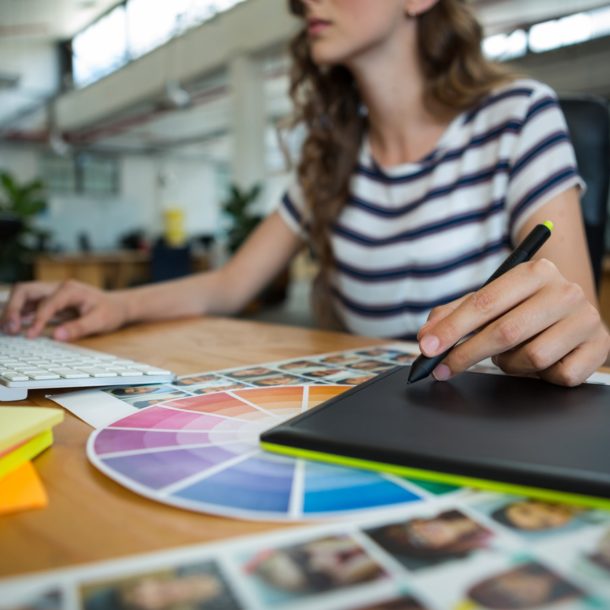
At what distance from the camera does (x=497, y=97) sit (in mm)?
1082

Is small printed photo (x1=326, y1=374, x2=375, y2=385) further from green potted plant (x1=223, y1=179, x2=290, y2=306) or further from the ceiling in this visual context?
the ceiling

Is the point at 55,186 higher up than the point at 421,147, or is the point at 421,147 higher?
the point at 55,186

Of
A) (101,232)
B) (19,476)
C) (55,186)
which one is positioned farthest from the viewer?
(55,186)

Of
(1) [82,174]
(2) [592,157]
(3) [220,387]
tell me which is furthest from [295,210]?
(1) [82,174]

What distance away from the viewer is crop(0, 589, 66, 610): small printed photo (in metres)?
0.22

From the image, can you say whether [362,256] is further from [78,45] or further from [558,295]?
[78,45]

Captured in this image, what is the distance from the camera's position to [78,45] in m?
10.2

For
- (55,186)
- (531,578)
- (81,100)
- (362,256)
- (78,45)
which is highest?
(78,45)

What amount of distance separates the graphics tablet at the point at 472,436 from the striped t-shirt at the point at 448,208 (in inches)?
23.0

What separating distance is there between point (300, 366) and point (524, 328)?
254mm

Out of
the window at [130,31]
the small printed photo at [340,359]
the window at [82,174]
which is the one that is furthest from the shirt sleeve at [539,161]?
the window at [82,174]

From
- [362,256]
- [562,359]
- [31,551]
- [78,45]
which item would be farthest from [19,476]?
[78,45]

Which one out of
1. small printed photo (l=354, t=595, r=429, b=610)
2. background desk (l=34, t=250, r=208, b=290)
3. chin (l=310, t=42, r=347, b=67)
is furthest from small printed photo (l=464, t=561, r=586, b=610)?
background desk (l=34, t=250, r=208, b=290)

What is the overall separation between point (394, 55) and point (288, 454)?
3.25 feet
